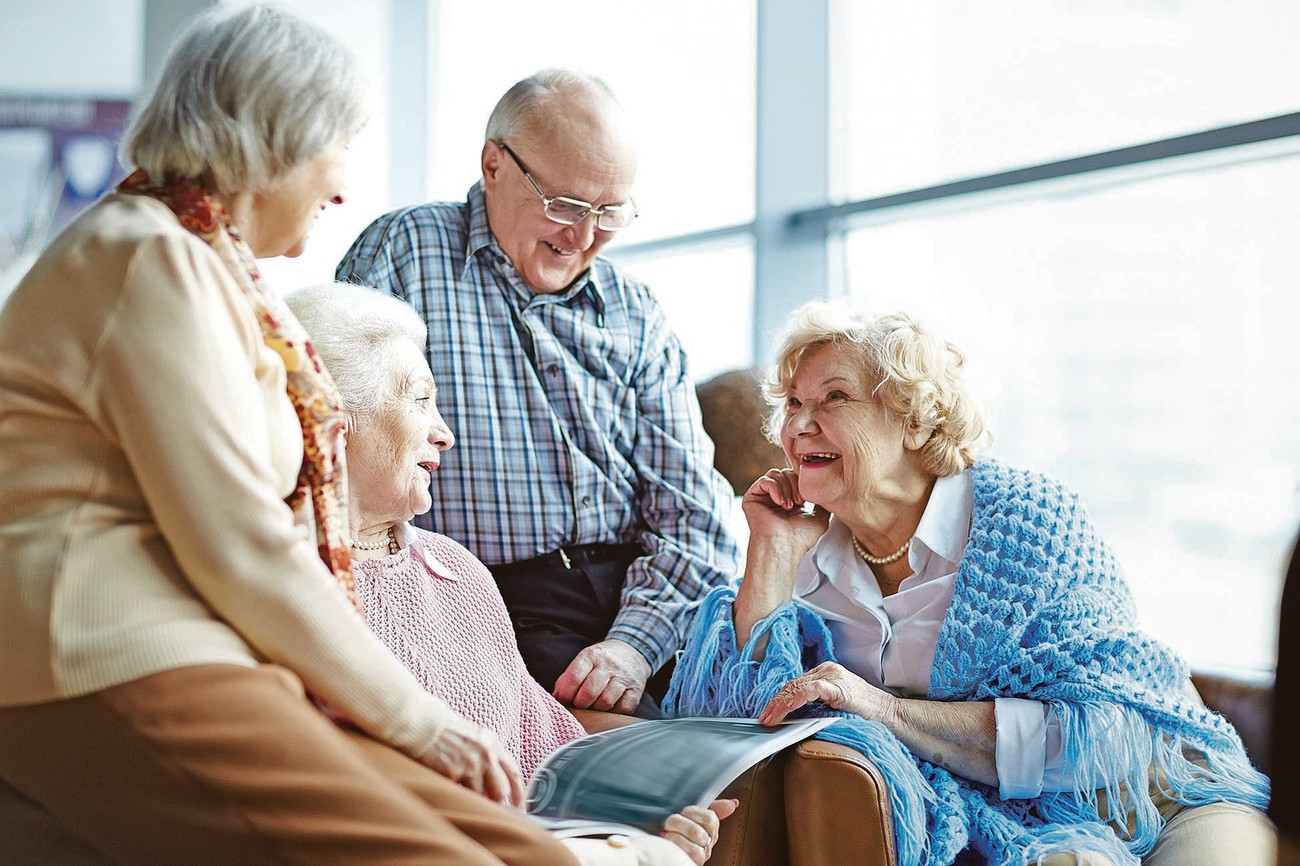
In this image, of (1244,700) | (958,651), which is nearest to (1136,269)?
(1244,700)

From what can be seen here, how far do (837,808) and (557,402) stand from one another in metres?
0.99

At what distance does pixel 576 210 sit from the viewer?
226 centimetres

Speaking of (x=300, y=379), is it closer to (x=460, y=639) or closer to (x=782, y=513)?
(x=460, y=639)

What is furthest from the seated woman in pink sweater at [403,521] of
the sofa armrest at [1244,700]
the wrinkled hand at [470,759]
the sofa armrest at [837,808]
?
the sofa armrest at [1244,700]

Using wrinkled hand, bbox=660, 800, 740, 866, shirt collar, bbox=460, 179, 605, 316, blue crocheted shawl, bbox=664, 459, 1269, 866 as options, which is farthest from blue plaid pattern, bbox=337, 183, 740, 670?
wrinkled hand, bbox=660, 800, 740, 866

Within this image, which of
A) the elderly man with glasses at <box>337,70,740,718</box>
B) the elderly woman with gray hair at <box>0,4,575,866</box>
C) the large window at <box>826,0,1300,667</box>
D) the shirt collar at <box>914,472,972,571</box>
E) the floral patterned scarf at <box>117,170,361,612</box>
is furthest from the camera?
the large window at <box>826,0,1300,667</box>

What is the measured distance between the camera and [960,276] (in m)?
3.52

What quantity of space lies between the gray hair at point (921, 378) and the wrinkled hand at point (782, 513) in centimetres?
25

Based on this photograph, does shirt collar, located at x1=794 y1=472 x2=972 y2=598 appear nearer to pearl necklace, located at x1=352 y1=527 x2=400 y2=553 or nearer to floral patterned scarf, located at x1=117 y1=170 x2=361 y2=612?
pearl necklace, located at x1=352 y1=527 x2=400 y2=553

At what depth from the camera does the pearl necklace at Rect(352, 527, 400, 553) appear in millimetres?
1704

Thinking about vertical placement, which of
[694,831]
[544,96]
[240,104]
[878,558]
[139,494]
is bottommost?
[694,831]

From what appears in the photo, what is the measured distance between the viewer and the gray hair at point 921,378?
192 centimetres

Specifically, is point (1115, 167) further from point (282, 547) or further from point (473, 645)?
point (282, 547)

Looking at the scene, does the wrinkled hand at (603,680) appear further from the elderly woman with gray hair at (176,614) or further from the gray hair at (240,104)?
the gray hair at (240,104)
